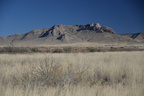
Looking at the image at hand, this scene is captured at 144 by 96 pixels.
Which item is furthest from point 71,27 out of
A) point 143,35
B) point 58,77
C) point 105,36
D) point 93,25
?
point 58,77

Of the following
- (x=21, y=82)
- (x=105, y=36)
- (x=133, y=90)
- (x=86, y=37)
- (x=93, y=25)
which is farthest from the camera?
(x=93, y=25)

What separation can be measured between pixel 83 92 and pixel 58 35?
162 meters

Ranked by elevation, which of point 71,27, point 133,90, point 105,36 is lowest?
point 133,90

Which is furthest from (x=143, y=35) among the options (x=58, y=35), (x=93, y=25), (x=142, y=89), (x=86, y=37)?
(x=142, y=89)

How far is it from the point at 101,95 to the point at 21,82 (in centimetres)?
242

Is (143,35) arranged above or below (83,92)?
above

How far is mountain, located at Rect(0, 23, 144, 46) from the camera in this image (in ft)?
466

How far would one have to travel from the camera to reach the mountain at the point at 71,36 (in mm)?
142125

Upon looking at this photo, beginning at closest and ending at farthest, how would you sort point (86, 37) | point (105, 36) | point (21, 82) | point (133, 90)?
point (133, 90) → point (21, 82) → point (105, 36) → point (86, 37)

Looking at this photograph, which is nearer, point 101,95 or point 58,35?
point 101,95

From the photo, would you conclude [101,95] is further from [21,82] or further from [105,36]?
[105,36]

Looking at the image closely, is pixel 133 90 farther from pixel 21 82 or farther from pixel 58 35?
pixel 58 35

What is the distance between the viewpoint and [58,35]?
540 ft

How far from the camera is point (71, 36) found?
158m
